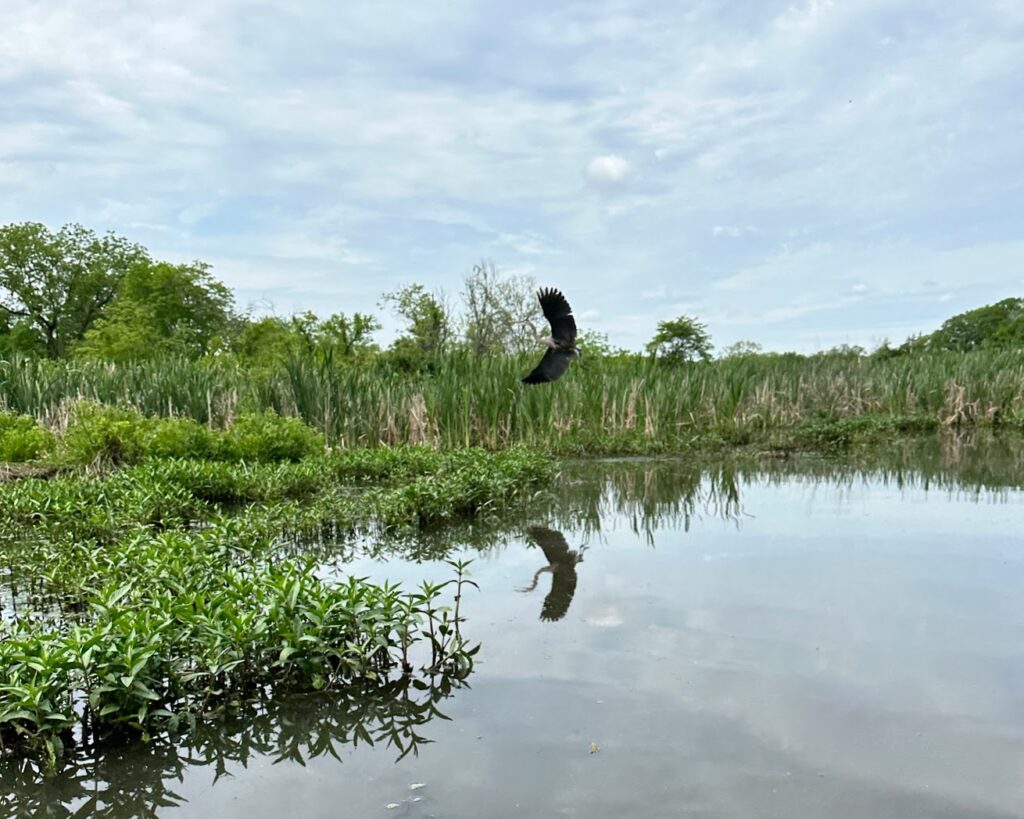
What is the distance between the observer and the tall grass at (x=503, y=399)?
1115cm

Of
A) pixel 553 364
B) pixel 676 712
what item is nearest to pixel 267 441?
pixel 553 364

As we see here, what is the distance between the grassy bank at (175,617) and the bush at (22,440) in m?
2.39

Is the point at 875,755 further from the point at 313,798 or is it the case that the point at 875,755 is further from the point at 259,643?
the point at 259,643

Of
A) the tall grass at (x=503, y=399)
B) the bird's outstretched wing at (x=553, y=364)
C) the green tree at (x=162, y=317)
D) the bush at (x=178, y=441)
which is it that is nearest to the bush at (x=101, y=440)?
the bush at (x=178, y=441)

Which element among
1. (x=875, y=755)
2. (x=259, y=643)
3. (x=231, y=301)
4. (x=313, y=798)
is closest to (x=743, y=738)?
(x=875, y=755)

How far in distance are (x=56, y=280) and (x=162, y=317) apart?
23.6 feet

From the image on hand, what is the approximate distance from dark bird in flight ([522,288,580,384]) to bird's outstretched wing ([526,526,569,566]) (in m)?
3.20

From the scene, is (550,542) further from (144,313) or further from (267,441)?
(144,313)

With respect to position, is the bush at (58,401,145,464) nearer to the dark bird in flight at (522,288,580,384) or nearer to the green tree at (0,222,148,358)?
the dark bird in flight at (522,288,580,384)

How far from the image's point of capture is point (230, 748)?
296 cm

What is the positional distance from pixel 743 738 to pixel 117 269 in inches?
1609

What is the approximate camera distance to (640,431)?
12.6 meters

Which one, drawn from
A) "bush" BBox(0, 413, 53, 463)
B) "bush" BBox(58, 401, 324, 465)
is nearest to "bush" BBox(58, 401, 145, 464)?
"bush" BBox(58, 401, 324, 465)

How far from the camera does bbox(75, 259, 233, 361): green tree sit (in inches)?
1171
